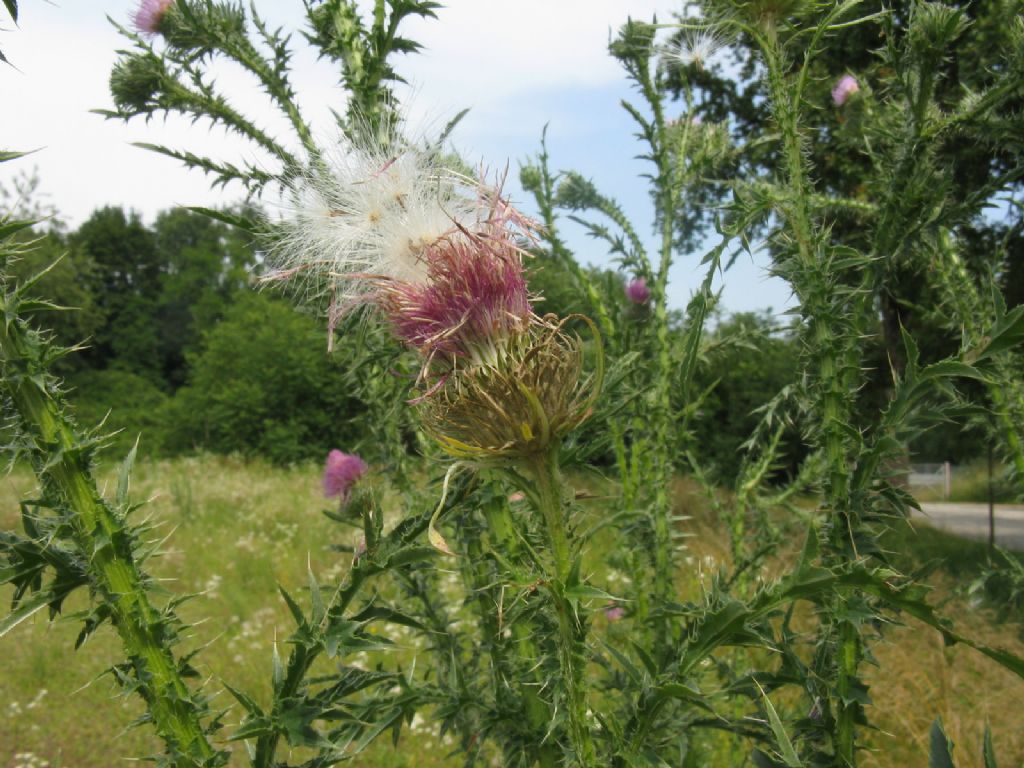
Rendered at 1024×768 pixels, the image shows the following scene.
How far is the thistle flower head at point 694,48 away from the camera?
2100mm

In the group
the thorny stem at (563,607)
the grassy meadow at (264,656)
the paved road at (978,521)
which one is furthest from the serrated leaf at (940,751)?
the paved road at (978,521)

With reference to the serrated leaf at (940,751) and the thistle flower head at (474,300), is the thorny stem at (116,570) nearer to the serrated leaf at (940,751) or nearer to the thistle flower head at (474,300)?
the thistle flower head at (474,300)

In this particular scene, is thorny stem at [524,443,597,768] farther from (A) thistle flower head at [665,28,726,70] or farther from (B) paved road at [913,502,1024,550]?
(B) paved road at [913,502,1024,550]

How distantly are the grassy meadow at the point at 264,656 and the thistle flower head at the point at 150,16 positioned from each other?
56.1 inches

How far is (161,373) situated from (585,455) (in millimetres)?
42516

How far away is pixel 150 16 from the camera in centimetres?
240

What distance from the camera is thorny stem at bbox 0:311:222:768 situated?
3.99 ft

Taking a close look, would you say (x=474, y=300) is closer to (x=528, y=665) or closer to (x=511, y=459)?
(x=511, y=459)

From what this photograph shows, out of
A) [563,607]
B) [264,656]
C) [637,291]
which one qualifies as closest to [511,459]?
[563,607]

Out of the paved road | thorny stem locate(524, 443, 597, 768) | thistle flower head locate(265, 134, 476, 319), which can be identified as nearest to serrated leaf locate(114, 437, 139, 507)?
thistle flower head locate(265, 134, 476, 319)

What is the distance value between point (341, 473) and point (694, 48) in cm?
194

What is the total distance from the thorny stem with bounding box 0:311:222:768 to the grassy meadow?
363 mm

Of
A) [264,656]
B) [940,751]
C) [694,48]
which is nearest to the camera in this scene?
[940,751]

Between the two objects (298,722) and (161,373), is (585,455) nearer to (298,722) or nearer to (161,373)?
(298,722)
